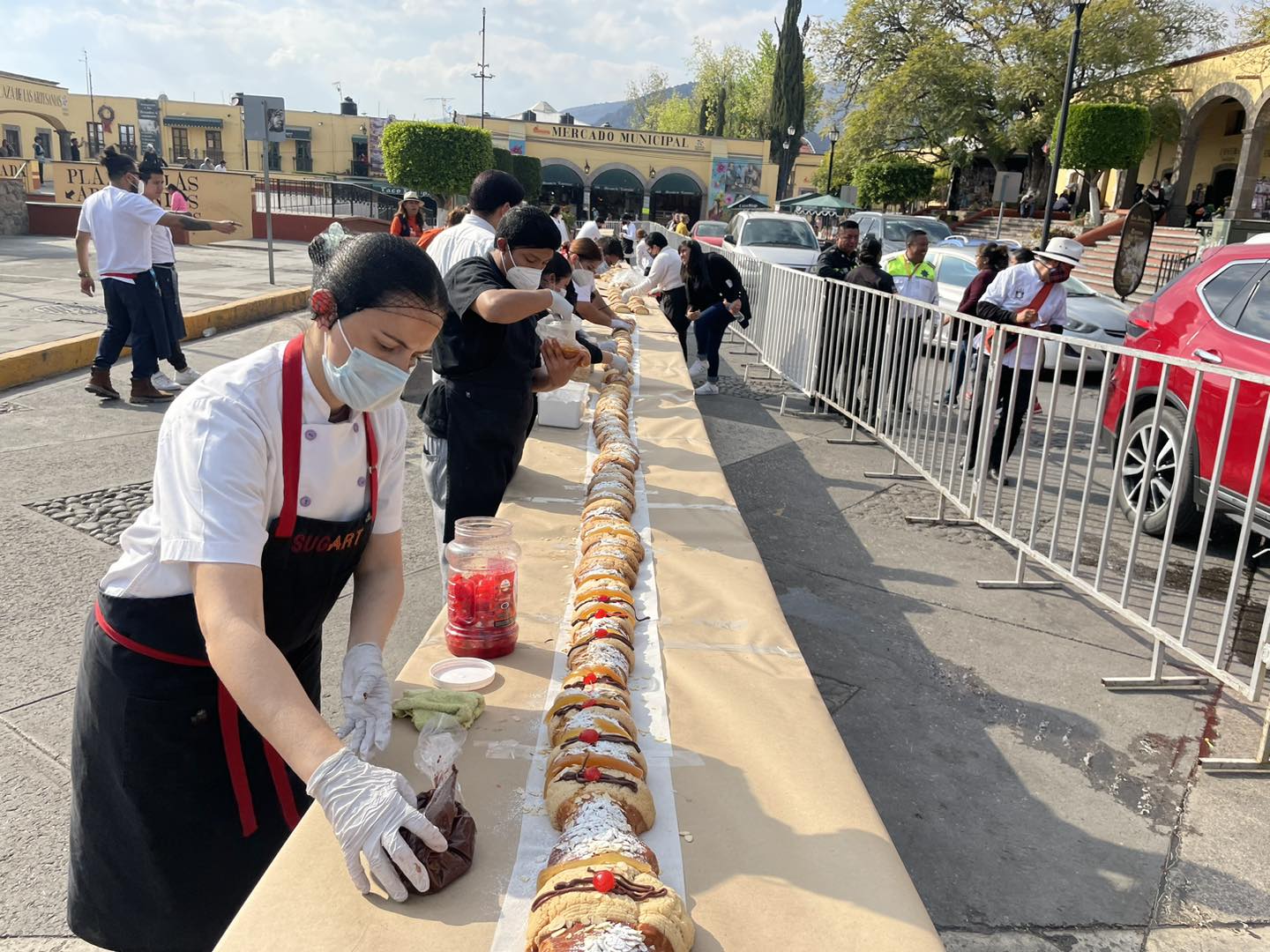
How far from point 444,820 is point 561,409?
151 inches

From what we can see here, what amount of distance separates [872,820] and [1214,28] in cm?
4118

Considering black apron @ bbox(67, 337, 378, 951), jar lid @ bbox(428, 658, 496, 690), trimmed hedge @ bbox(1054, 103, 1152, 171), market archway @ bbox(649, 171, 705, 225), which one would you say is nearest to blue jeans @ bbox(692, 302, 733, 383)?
jar lid @ bbox(428, 658, 496, 690)

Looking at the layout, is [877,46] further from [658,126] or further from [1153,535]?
[658,126]

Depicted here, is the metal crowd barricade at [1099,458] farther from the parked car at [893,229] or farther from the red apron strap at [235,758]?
the parked car at [893,229]

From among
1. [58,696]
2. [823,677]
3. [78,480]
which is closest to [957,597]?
[823,677]

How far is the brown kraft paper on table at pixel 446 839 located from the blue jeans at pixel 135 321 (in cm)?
747

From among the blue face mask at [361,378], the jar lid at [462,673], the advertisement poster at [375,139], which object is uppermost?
the advertisement poster at [375,139]

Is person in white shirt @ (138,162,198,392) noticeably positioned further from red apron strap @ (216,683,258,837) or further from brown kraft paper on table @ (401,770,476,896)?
brown kraft paper on table @ (401,770,476,896)

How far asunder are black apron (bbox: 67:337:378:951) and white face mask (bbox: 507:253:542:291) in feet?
6.07

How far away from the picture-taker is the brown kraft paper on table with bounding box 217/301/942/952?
157 cm

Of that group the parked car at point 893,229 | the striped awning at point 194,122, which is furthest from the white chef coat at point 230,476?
the striped awning at point 194,122

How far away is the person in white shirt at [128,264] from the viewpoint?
7.47m

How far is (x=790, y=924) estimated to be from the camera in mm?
1635

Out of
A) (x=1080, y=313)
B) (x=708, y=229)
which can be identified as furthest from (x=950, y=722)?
(x=708, y=229)
